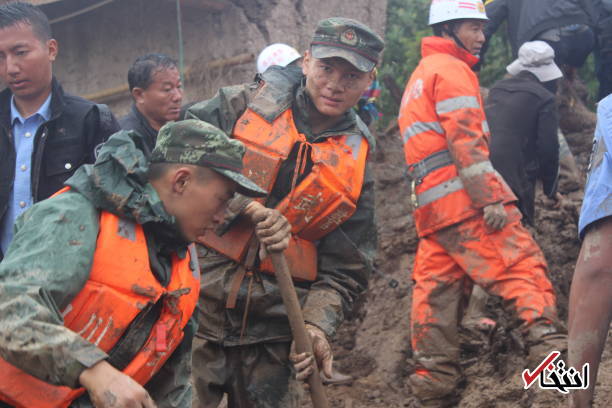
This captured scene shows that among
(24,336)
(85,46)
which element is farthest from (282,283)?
(85,46)

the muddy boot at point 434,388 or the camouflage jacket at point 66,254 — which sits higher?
the camouflage jacket at point 66,254

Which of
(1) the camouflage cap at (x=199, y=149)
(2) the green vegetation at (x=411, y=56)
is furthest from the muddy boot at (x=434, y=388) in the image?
(2) the green vegetation at (x=411, y=56)

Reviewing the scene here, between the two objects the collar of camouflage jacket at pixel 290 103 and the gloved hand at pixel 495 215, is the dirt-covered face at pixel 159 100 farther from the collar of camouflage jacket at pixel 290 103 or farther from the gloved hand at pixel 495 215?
the gloved hand at pixel 495 215

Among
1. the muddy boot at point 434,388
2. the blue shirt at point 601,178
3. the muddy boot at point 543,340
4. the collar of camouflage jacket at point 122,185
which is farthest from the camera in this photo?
the muddy boot at point 434,388

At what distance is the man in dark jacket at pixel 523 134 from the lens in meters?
5.54

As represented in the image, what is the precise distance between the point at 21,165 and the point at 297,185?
1.19m

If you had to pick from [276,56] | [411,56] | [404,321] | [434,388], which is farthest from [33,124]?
[411,56]

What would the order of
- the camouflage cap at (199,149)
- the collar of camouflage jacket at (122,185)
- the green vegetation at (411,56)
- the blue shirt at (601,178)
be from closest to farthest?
the collar of camouflage jacket at (122,185) < the camouflage cap at (199,149) < the blue shirt at (601,178) < the green vegetation at (411,56)

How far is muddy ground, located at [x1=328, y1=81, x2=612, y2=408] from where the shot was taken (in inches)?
189

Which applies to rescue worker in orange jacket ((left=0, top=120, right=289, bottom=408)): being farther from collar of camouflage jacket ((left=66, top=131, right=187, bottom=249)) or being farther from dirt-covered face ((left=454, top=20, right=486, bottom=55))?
dirt-covered face ((left=454, top=20, right=486, bottom=55))

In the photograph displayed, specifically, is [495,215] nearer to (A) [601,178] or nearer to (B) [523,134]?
(B) [523,134]

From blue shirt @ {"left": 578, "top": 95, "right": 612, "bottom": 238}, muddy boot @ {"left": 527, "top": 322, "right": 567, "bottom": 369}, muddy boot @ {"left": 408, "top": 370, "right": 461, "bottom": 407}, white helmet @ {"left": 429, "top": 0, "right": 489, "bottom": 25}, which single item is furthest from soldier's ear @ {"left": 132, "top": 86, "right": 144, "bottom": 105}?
blue shirt @ {"left": 578, "top": 95, "right": 612, "bottom": 238}

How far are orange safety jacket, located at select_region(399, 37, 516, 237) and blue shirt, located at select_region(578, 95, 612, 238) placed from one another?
1920 millimetres

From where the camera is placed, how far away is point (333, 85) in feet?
11.9
